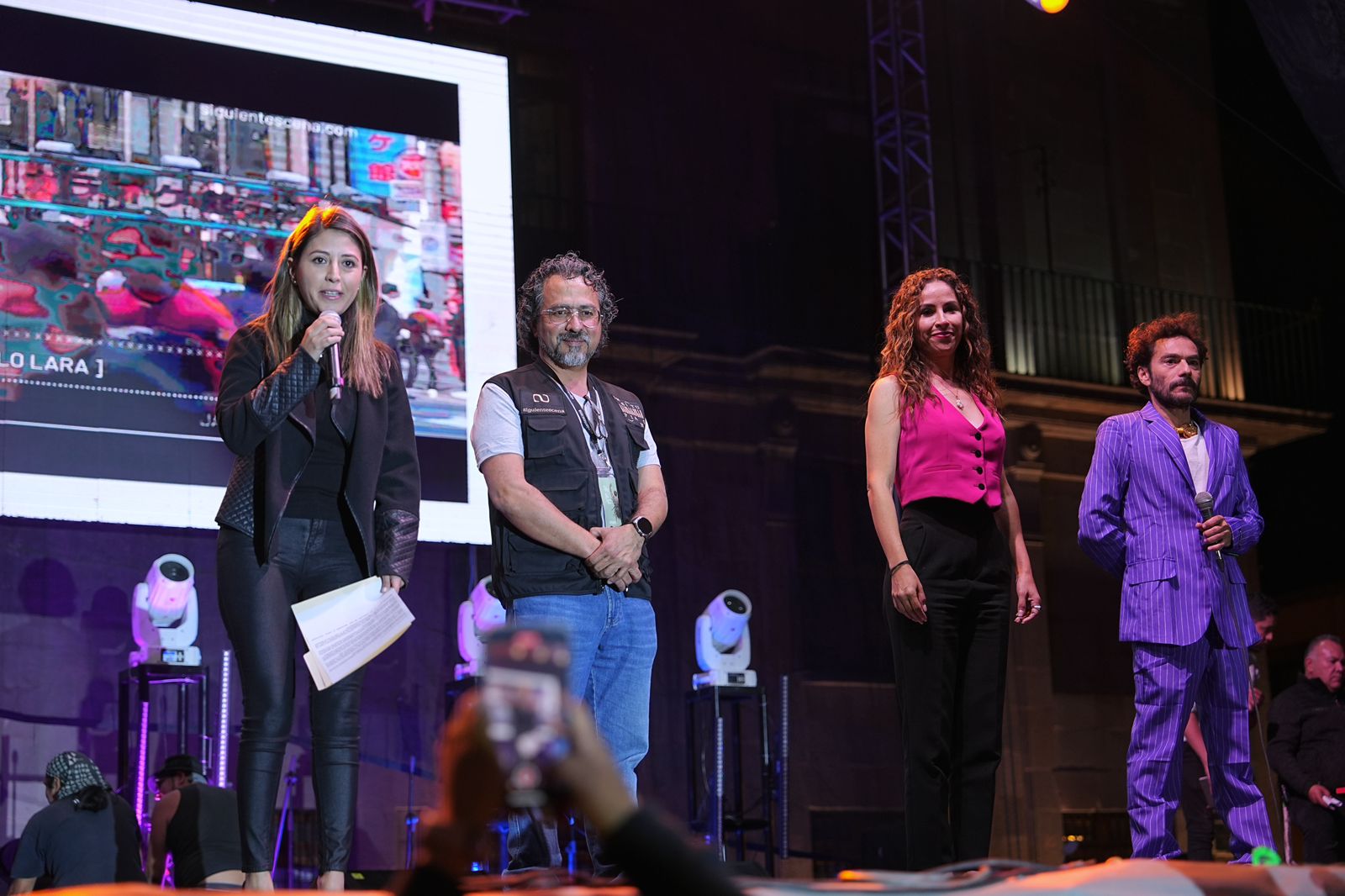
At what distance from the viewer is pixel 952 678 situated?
3.07m

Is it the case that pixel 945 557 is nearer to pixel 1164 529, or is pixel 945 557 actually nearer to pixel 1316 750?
pixel 1164 529

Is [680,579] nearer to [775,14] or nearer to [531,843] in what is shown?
[775,14]

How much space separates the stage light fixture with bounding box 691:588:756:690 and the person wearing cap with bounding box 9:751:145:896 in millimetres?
2773

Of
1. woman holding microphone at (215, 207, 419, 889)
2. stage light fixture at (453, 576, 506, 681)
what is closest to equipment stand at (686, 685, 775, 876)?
stage light fixture at (453, 576, 506, 681)

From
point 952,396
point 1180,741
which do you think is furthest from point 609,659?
point 1180,741

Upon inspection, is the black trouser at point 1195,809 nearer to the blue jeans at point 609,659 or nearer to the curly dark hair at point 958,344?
the curly dark hair at point 958,344

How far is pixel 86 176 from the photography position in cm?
598

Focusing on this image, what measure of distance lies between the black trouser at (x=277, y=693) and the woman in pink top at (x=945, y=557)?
110 centimetres

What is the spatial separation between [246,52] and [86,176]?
81cm

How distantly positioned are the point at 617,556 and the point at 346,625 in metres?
0.54

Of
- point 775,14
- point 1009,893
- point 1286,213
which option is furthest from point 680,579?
point 1009,893

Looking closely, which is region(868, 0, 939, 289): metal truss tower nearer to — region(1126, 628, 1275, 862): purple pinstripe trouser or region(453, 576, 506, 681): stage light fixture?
region(453, 576, 506, 681): stage light fixture

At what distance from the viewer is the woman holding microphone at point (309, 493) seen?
2.60m

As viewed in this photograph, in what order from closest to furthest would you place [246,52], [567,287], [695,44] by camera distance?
[567,287]
[246,52]
[695,44]
